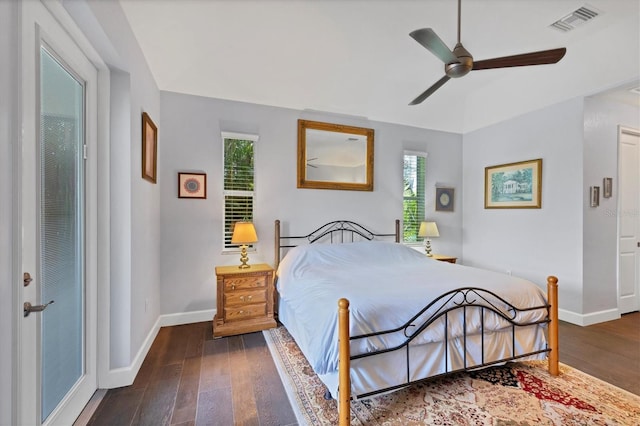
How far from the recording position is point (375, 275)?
2686 millimetres

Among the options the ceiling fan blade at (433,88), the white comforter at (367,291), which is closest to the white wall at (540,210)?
the white comforter at (367,291)

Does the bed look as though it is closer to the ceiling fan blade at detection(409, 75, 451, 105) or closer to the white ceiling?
the ceiling fan blade at detection(409, 75, 451, 105)

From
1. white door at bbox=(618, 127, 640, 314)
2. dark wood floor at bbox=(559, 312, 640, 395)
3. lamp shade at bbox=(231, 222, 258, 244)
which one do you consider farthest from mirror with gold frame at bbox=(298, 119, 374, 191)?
white door at bbox=(618, 127, 640, 314)

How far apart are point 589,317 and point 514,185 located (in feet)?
6.07

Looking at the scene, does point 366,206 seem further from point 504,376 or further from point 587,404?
point 587,404

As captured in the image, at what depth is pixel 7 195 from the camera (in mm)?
1104

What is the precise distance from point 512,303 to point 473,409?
0.83 m

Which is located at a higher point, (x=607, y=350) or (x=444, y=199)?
(x=444, y=199)

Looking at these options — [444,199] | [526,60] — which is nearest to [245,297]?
[526,60]

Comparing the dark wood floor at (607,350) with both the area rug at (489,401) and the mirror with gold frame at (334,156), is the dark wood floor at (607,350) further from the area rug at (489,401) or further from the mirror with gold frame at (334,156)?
the mirror with gold frame at (334,156)

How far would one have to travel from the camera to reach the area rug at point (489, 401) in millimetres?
1769

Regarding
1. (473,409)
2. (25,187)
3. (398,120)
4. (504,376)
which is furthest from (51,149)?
(398,120)

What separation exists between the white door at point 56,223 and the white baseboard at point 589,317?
4882 mm

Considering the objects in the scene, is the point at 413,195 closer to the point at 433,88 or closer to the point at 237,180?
the point at 433,88
